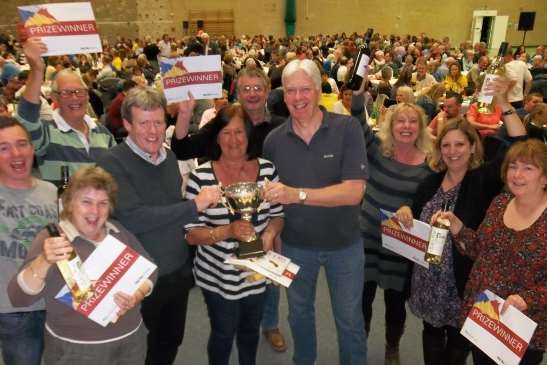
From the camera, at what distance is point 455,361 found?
260 cm

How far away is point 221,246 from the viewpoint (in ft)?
7.70

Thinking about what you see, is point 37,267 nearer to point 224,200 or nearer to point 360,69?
point 224,200

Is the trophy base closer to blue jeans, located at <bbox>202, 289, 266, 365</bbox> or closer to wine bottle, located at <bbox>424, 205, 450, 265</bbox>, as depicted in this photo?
blue jeans, located at <bbox>202, 289, 266, 365</bbox>

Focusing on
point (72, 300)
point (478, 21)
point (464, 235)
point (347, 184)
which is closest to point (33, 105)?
point (72, 300)

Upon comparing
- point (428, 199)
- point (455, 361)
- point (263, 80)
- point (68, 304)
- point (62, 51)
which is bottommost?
point (455, 361)

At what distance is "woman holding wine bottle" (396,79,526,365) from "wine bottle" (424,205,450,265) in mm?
183

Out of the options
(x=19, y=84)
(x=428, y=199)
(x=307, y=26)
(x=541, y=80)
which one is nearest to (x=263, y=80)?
(x=428, y=199)

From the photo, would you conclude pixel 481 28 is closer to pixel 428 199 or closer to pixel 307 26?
pixel 307 26

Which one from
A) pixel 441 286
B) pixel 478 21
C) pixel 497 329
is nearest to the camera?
pixel 497 329

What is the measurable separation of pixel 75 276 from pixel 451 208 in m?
1.93

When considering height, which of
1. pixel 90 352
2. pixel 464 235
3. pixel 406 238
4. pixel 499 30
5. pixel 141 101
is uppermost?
pixel 499 30

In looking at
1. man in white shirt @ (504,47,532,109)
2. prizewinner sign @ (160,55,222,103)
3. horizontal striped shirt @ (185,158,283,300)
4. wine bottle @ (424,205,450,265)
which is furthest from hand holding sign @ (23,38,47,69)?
man in white shirt @ (504,47,532,109)

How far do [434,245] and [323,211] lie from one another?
0.60 m

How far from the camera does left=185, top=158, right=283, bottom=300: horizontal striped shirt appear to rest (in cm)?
232
